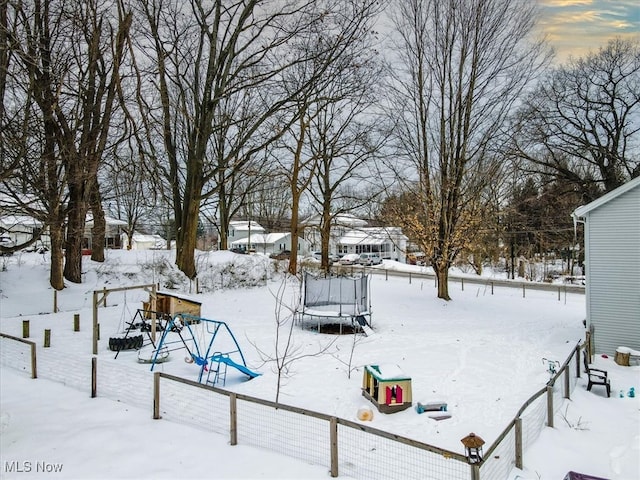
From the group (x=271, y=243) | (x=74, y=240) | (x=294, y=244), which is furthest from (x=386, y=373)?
(x=271, y=243)

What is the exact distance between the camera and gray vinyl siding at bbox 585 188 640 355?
1230 centimetres

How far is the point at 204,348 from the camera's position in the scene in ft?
36.2

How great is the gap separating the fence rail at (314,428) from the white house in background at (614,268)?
4.57 m

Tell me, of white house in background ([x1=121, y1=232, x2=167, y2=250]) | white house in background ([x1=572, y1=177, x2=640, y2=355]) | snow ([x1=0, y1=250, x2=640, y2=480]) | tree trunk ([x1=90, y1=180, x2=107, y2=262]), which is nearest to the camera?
snow ([x1=0, y1=250, x2=640, y2=480])

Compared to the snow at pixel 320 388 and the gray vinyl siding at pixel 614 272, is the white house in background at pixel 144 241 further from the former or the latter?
the gray vinyl siding at pixel 614 272

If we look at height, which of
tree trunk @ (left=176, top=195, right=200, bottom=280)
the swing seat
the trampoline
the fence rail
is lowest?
the fence rail

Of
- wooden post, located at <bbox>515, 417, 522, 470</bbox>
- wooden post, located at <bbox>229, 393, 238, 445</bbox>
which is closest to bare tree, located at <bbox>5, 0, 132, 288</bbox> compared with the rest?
wooden post, located at <bbox>229, 393, 238, 445</bbox>

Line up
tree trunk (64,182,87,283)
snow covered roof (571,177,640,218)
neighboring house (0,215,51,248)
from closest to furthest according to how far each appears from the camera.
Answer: neighboring house (0,215,51,248), snow covered roof (571,177,640,218), tree trunk (64,182,87,283)

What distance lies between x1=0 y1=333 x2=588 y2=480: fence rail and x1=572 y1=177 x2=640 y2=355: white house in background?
4.57m

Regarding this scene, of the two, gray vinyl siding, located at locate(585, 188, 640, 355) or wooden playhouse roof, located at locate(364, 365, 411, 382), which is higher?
gray vinyl siding, located at locate(585, 188, 640, 355)

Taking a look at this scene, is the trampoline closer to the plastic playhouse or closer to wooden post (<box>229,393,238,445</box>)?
the plastic playhouse

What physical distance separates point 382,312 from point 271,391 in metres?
9.60

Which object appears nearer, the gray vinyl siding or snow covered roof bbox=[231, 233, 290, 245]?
the gray vinyl siding

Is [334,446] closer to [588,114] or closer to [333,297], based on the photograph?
[333,297]
